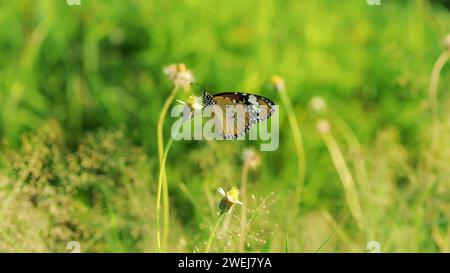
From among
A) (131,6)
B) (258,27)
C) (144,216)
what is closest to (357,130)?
(258,27)

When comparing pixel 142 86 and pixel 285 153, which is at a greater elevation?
pixel 142 86

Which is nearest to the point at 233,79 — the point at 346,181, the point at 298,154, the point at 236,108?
the point at 298,154

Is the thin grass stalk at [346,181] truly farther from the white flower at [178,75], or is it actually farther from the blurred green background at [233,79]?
the white flower at [178,75]

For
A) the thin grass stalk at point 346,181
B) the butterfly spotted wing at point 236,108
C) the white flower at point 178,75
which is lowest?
the thin grass stalk at point 346,181

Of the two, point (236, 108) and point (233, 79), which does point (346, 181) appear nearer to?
point (236, 108)

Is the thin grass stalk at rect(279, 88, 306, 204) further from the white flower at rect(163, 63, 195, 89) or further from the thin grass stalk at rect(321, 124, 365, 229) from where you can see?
the white flower at rect(163, 63, 195, 89)

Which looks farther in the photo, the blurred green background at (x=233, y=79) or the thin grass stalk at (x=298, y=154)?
the blurred green background at (x=233, y=79)

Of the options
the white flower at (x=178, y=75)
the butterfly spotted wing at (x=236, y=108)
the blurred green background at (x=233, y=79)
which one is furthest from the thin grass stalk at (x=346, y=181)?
the white flower at (x=178, y=75)

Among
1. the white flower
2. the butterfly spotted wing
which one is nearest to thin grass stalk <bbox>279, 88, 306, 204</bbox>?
the butterfly spotted wing
